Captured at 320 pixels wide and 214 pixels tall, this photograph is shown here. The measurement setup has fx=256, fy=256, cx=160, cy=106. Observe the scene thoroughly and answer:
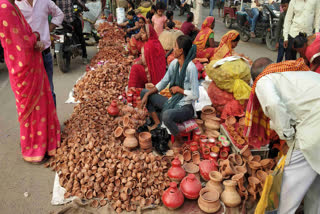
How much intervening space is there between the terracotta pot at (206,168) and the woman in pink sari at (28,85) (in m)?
1.55

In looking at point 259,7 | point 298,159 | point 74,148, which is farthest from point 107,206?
point 259,7

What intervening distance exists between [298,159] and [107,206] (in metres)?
1.52

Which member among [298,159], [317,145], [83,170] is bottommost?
[83,170]

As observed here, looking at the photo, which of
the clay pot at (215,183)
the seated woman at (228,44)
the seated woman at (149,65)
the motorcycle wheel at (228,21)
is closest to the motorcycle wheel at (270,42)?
the motorcycle wheel at (228,21)

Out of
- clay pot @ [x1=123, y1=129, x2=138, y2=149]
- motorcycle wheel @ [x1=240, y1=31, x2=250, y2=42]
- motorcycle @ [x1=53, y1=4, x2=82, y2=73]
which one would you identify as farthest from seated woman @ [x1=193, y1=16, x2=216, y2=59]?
motorcycle wheel @ [x1=240, y1=31, x2=250, y2=42]

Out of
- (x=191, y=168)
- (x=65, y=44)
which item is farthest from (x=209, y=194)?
(x=65, y=44)

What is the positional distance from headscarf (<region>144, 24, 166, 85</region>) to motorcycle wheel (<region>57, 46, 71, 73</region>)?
6.72ft

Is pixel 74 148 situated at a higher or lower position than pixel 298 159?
lower

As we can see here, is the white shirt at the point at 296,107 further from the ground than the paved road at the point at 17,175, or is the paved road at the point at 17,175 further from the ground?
the white shirt at the point at 296,107

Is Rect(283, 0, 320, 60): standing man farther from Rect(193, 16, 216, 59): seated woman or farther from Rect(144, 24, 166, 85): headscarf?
Rect(144, 24, 166, 85): headscarf

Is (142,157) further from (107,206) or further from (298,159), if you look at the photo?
(298,159)

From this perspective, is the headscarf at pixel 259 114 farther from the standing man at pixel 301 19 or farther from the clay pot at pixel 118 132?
the standing man at pixel 301 19

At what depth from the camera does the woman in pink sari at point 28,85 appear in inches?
87.7

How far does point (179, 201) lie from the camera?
2096 mm
